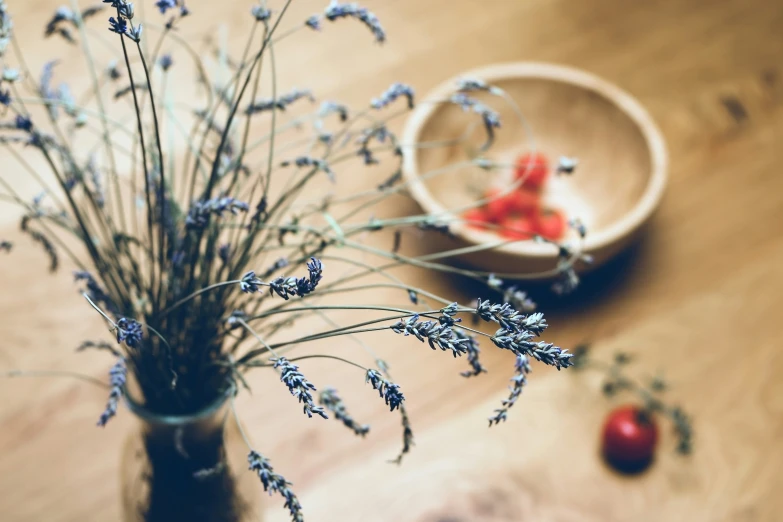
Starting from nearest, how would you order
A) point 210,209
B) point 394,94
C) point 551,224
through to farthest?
point 210,209, point 394,94, point 551,224

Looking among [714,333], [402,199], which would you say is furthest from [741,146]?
[402,199]

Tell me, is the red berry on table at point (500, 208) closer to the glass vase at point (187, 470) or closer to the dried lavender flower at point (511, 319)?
the glass vase at point (187, 470)

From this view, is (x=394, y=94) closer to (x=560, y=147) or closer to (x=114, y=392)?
(x=114, y=392)

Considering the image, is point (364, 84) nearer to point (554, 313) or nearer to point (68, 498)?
point (554, 313)

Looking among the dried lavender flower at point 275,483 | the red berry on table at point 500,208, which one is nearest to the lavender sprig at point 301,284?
the dried lavender flower at point 275,483

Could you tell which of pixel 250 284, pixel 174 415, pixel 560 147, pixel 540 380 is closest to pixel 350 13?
pixel 250 284

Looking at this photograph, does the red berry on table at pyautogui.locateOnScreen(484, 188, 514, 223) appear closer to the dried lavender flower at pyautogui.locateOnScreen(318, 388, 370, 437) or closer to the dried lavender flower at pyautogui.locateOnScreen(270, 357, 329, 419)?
the dried lavender flower at pyautogui.locateOnScreen(318, 388, 370, 437)
